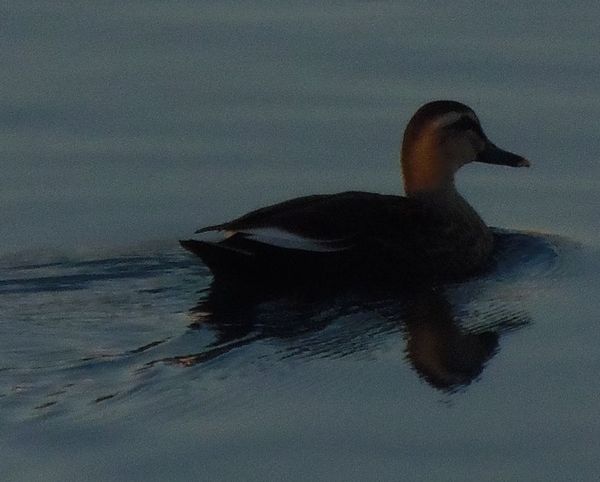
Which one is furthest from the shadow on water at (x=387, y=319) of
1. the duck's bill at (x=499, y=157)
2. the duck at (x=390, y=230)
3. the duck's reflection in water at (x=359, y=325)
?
the duck's bill at (x=499, y=157)

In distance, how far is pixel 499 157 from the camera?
11.7 meters

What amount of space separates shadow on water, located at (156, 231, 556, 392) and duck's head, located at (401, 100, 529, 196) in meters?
0.68

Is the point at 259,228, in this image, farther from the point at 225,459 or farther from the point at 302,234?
the point at 225,459

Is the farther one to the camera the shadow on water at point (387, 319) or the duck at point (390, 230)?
the duck at point (390, 230)

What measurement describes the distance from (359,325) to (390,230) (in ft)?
3.66

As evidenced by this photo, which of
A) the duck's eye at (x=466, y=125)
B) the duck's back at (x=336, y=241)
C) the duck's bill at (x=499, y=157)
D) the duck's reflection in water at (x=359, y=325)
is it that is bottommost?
the duck's reflection in water at (x=359, y=325)

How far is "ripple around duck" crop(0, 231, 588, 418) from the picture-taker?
9188mm

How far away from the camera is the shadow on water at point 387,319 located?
9.67 meters

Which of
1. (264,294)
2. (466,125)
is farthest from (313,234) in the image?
(466,125)

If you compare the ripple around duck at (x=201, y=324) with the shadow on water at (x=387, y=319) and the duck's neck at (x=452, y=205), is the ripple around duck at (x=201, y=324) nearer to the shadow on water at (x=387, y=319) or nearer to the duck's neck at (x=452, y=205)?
the shadow on water at (x=387, y=319)

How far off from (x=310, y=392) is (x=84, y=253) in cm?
230

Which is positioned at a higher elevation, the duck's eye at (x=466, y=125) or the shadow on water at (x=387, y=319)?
the duck's eye at (x=466, y=125)

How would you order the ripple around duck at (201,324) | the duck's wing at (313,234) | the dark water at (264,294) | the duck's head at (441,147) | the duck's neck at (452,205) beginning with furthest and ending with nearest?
the duck's head at (441,147), the duck's neck at (452,205), the duck's wing at (313,234), the ripple around duck at (201,324), the dark water at (264,294)

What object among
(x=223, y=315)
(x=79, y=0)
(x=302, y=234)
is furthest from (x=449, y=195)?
(x=79, y=0)
